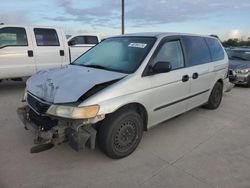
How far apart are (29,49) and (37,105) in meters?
4.44

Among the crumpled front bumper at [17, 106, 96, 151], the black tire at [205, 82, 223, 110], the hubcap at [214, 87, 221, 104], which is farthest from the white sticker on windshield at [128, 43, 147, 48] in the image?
the hubcap at [214, 87, 221, 104]

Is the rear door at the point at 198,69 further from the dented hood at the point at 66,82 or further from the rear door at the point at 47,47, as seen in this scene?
the rear door at the point at 47,47

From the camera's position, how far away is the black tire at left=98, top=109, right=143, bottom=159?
3074 mm

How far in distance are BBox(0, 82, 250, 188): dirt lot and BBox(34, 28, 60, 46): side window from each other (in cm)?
337

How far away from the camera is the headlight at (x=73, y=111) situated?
9.16ft

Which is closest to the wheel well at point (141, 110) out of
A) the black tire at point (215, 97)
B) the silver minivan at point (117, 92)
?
the silver minivan at point (117, 92)

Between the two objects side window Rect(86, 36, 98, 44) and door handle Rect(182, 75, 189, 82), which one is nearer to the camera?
door handle Rect(182, 75, 189, 82)

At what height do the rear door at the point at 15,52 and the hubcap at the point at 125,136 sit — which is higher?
the rear door at the point at 15,52

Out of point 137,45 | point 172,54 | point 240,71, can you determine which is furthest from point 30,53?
point 240,71

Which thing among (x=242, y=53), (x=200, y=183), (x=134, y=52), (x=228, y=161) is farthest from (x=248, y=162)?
(x=242, y=53)

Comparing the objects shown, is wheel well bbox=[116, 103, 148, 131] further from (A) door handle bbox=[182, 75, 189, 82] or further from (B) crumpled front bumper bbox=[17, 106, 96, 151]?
(A) door handle bbox=[182, 75, 189, 82]

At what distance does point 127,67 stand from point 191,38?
181 centimetres

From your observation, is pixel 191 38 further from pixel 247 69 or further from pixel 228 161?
pixel 247 69

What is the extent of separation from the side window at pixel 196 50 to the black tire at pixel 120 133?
1.67m
